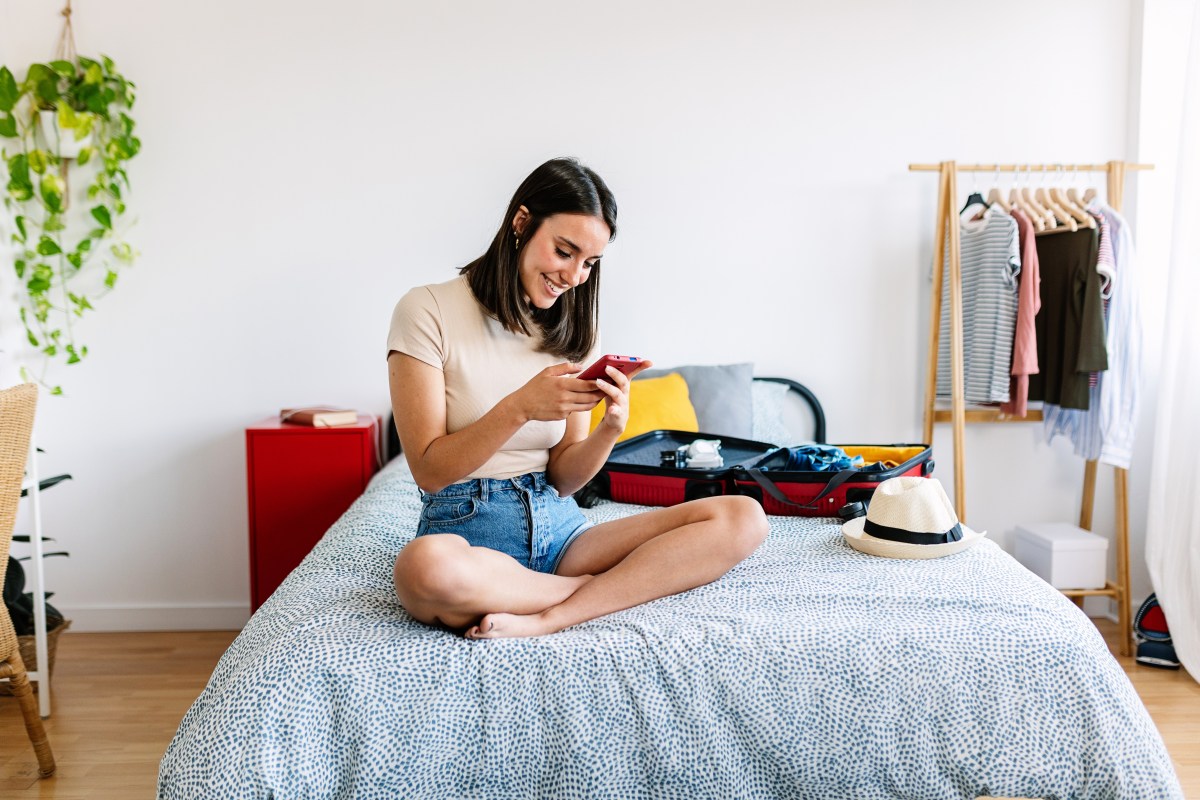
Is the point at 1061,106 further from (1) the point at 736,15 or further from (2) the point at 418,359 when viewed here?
→ (2) the point at 418,359

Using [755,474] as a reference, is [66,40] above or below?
above

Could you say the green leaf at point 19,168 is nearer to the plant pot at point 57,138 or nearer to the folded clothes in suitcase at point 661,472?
the plant pot at point 57,138

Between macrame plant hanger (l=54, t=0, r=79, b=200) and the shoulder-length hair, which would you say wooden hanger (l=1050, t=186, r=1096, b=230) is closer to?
the shoulder-length hair

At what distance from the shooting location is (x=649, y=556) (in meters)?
1.72

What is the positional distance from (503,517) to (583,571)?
20 centimetres

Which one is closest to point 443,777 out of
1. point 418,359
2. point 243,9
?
point 418,359

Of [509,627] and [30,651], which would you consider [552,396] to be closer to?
[509,627]

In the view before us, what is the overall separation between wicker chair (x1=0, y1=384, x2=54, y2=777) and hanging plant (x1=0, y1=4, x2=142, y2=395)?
3.80 feet

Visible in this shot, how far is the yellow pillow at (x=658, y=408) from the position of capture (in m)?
2.88

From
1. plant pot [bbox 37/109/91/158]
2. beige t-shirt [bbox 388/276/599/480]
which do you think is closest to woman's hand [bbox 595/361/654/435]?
beige t-shirt [bbox 388/276/599/480]

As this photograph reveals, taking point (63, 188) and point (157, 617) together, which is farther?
point (157, 617)

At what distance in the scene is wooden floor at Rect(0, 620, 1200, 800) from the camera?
2.13 metres

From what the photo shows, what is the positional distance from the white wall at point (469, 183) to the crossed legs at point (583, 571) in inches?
61.8

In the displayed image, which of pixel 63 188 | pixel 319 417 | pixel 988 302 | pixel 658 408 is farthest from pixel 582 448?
pixel 63 188
